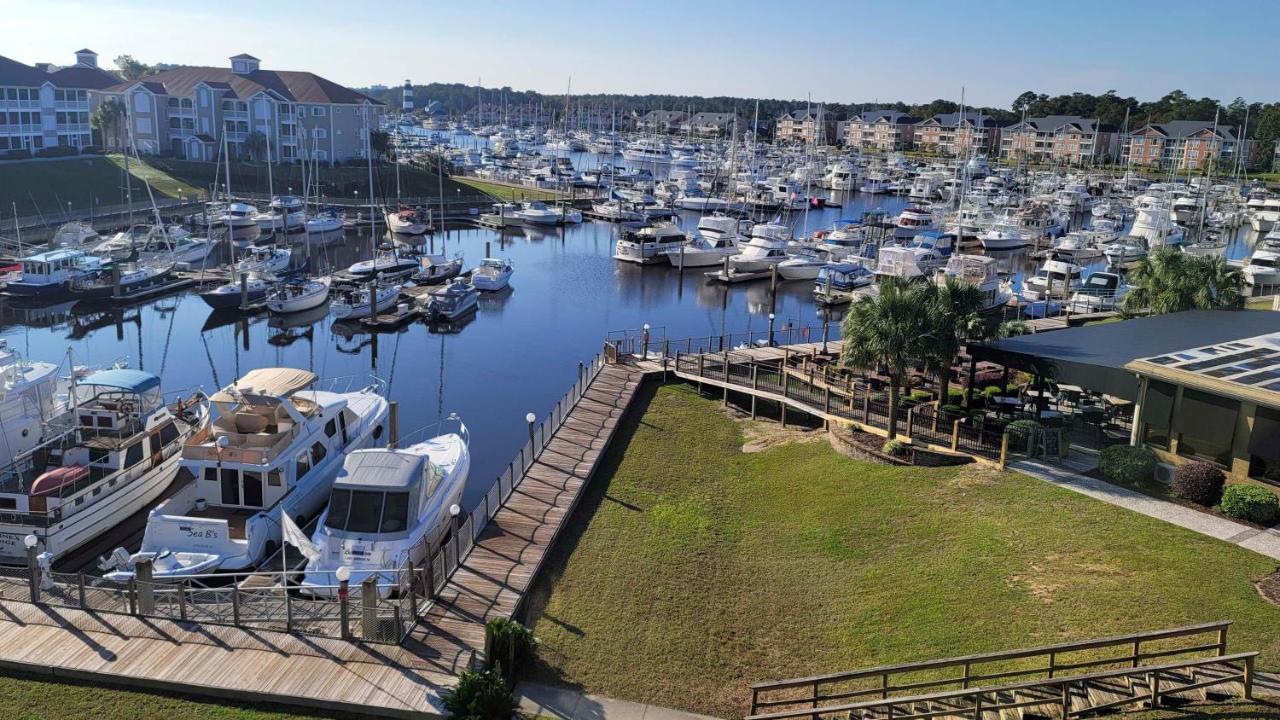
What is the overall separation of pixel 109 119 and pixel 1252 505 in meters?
110

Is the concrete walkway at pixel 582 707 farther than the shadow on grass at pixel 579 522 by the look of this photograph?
No

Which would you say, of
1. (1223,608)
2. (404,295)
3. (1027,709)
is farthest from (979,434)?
(404,295)

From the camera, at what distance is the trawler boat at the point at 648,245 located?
77188 millimetres

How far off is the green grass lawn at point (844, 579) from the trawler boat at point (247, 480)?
7981mm

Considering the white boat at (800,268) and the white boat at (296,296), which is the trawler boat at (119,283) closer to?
the white boat at (296,296)

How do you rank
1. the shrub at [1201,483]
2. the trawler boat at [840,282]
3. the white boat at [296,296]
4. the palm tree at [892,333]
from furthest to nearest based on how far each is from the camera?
the trawler boat at [840,282] → the white boat at [296,296] → the palm tree at [892,333] → the shrub at [1201,483]

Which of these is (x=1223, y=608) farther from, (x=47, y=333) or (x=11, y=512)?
(x=47, y=333)

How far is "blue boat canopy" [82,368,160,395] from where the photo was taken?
91.0 feet

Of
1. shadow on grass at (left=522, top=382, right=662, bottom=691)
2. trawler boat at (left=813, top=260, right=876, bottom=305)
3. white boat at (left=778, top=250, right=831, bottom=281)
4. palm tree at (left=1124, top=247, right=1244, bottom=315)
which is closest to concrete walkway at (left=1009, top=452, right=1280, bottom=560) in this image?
shadow on grass at (left=522, top=382, right=662, bottom=691)

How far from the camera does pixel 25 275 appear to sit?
2265 inches

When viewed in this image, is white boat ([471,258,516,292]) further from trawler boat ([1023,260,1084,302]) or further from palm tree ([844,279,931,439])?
palm tree ([844,279,931,439])

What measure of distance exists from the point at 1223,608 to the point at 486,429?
26.2m

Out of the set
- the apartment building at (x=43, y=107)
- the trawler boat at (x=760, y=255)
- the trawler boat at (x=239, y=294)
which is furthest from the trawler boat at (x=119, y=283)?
the apartment building at (x=43, y=107)

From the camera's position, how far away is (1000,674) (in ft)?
46.7
